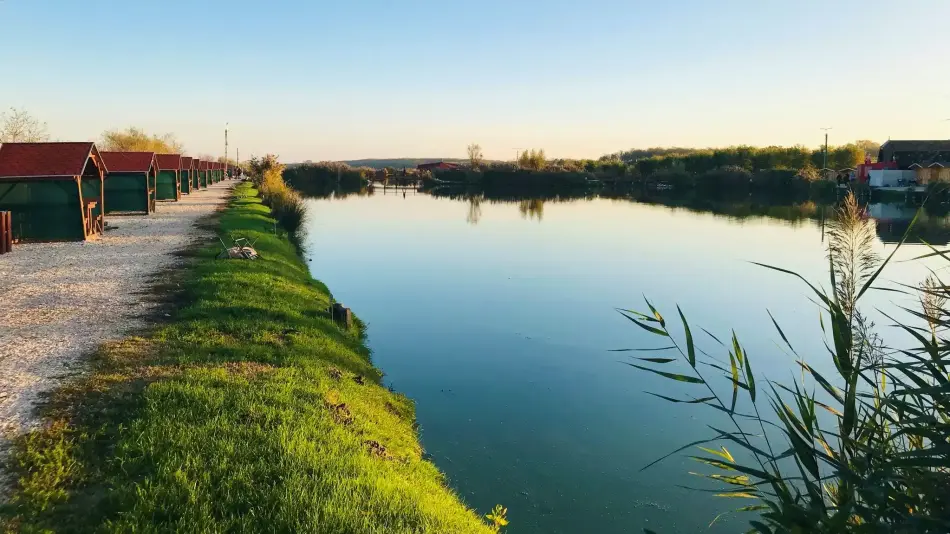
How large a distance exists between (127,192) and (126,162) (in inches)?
42.3

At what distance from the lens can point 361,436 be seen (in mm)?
5305

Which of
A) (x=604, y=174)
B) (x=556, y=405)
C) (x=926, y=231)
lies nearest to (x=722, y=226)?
(x=926, y=231)

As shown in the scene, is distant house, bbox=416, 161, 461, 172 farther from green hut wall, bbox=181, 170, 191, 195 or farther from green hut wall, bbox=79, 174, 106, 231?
green hut wall, bbox=79, 174, 106, 231

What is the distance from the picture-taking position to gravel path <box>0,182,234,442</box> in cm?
571

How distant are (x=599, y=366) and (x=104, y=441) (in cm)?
657

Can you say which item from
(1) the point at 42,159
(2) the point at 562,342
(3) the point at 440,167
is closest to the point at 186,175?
(1) the point at 42,159

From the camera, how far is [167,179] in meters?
29.6

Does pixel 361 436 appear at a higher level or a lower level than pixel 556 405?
higher

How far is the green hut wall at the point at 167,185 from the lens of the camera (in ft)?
96.2

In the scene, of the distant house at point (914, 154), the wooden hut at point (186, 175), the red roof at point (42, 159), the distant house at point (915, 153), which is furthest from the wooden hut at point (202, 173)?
the distant house at point (915, 153)

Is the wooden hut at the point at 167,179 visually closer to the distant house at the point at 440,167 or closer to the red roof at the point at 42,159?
the red roof at the point at 42,159

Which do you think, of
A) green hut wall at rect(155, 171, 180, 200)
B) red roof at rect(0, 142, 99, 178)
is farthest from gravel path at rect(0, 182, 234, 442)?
green hut wall at rect(155, 171, 180, 200)

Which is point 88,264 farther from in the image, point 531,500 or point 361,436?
point 531,500

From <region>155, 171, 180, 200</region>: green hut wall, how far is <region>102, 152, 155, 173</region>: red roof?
228 inches
